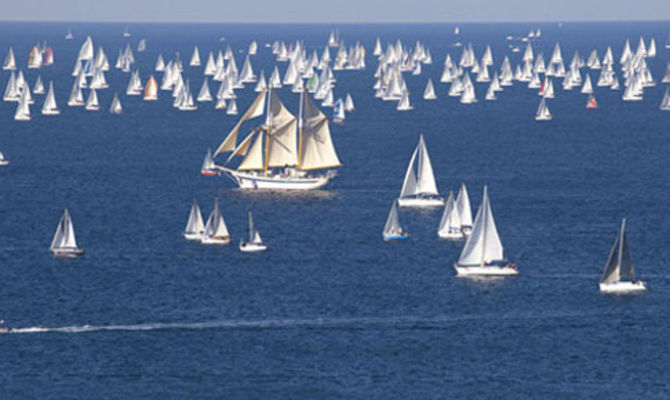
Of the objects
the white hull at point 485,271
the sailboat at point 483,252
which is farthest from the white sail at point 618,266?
the sailboat at point 483,252

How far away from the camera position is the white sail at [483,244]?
139375 mm

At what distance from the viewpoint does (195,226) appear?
157000mm

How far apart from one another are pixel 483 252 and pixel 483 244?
93 cm

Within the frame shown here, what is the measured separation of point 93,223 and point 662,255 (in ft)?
207

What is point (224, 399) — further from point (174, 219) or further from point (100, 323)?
point (174, 219)

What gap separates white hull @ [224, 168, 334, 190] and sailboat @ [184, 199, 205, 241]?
3590 cm

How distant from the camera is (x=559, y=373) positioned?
11119 centimetres

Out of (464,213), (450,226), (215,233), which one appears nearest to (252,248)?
(215,233)

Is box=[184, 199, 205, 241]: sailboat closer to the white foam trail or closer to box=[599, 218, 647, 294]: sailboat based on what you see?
the white foam trail

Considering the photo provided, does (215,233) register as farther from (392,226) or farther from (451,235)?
(451,235)

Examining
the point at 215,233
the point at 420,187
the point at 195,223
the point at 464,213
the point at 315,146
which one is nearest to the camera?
the point at 215,233

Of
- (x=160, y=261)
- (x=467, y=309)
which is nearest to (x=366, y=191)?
(x=160, y=261)

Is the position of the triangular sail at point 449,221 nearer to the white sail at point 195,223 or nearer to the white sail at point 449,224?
the white sail at point 449,224

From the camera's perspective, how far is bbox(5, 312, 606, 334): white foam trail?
12181 centimetres
